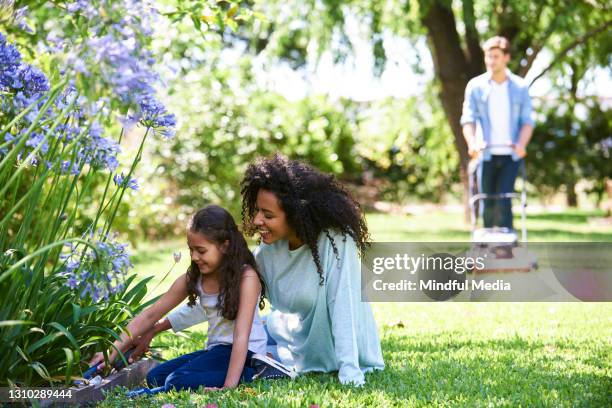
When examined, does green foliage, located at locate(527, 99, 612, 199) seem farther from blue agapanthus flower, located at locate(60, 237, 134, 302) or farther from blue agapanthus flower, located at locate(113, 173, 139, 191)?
blue agapanthus flower, located at locate(60, 237, 134, 302)

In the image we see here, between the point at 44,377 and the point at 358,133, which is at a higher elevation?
the point at 358,133

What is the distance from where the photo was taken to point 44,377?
2.69 meters

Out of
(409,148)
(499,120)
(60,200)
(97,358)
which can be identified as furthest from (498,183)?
(409,148)

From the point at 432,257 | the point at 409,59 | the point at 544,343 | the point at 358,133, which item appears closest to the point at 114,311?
the point at 544,343

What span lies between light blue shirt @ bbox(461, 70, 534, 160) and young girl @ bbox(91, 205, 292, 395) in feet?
12.1

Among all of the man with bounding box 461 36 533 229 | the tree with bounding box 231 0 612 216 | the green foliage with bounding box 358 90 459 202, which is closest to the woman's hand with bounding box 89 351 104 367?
the man with bounding box 461 36 533 229

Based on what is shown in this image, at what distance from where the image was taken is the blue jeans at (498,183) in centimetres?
668

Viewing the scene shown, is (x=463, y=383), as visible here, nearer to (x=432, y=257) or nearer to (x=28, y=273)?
(x=28, y=273)

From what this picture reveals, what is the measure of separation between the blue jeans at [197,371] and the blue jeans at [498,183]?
3903 millimetres

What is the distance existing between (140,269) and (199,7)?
3601mm

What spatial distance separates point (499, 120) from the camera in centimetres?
656

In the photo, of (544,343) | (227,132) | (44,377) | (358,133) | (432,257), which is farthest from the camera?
(358,133)

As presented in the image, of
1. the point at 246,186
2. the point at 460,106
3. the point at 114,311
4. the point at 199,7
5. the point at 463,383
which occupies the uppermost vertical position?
the point at 460,106

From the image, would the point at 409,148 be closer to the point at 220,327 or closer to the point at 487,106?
the point at 487,106
